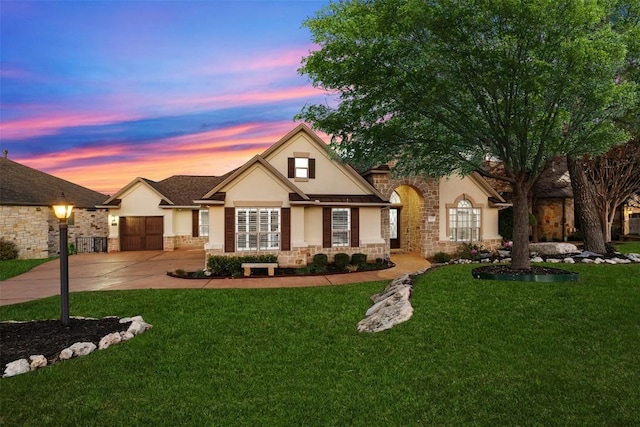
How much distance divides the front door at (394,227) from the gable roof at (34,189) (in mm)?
19287

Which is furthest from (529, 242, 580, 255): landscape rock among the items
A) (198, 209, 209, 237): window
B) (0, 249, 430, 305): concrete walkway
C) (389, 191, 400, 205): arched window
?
(198, 209, 209, 237): window

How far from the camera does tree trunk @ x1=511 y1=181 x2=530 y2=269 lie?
10.4 metres

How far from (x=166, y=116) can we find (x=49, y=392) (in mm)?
18006

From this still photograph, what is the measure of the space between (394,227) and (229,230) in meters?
10.7

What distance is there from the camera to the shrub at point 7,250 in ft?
65.6

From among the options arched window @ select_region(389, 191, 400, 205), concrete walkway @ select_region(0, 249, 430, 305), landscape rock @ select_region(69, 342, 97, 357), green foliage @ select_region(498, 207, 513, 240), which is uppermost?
arched window @ select_region(389, 191, 400, 205)

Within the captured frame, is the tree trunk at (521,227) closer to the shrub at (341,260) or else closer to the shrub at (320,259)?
the shrub at (341,260)

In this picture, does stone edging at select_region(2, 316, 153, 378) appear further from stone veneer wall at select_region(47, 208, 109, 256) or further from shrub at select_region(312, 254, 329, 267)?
stone veneer wall at select_region(47, 208, 109, 256)

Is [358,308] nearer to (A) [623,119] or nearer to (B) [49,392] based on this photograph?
(B) [49,392]

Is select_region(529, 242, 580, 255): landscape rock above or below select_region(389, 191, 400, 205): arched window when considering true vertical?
below

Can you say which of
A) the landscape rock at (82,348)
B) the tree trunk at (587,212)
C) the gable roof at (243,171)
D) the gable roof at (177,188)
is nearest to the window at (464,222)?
the tree trunk at (587,212)

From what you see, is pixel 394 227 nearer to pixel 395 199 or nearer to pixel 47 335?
pixel 395 199

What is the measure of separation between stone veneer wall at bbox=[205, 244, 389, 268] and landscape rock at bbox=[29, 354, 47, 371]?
903cm

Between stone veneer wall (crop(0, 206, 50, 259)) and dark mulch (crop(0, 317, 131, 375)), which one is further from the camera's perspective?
stone veneer wall (crop(0, 206, 50, 259))
